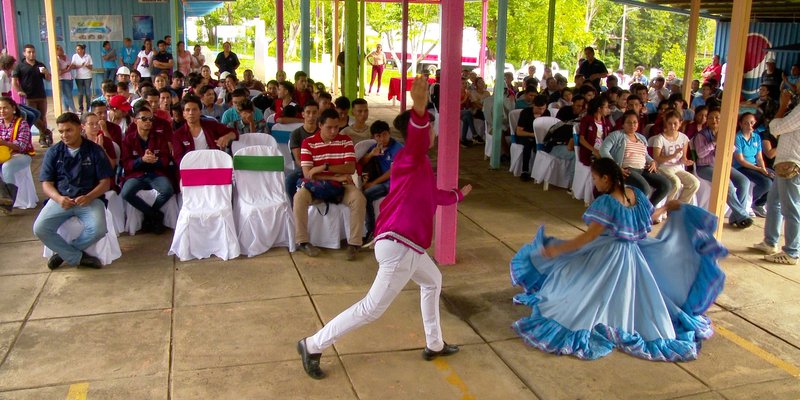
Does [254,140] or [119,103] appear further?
[119,103]

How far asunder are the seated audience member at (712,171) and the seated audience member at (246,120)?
17.0 feet

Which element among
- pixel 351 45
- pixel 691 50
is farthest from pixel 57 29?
pixel 691 50

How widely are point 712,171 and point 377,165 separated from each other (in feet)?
12.5

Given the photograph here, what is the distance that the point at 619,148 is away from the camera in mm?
7949

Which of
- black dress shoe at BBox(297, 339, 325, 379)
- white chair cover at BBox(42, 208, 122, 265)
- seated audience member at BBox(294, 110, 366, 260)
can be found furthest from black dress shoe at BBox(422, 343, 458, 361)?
white chair cover at BBox(42, 208, 122, 265)

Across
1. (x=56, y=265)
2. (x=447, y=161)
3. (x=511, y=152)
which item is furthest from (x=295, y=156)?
(x=511, y=152)

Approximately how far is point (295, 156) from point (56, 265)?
7.93 feet

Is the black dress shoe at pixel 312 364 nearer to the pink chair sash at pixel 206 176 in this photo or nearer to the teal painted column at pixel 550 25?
the pink chair sash at pixel 206 176

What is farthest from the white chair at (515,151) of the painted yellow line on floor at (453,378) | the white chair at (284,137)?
the painted yellow line on floor at (453,378)

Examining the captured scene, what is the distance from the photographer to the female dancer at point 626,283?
473 cm

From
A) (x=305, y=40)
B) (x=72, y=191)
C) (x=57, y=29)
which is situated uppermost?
(x=57, y=29)

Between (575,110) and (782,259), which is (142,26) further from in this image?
(782,259)

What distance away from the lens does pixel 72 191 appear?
245 inches

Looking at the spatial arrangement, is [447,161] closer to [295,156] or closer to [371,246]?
[371,246]
